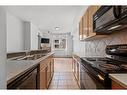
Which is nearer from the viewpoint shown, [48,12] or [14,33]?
[48,12]

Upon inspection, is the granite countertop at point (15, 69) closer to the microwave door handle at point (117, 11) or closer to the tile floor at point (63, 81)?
the microwave door handle at point (117, 11)

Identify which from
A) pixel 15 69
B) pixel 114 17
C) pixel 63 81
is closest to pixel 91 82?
pixel 114 17

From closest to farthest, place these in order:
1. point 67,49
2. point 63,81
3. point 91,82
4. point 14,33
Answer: point 91,82 → point 63,81 → point 14,33 → point 67,49

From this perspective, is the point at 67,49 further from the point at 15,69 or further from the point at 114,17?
the point at 15,69

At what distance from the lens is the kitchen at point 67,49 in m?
1.46

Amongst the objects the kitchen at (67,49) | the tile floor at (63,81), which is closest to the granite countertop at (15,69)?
the kitchen at (67,49)

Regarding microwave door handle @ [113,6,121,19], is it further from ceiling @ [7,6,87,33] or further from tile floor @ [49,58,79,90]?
ceiling @ [7,6,87,33]

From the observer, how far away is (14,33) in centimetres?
665

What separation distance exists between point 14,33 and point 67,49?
7.86m

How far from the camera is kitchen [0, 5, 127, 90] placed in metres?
1.46

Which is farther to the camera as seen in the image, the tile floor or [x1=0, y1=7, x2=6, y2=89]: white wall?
the tile floor

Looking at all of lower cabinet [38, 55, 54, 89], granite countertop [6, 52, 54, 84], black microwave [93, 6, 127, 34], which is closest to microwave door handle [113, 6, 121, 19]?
black microwave [93, 6, 127, 34]
